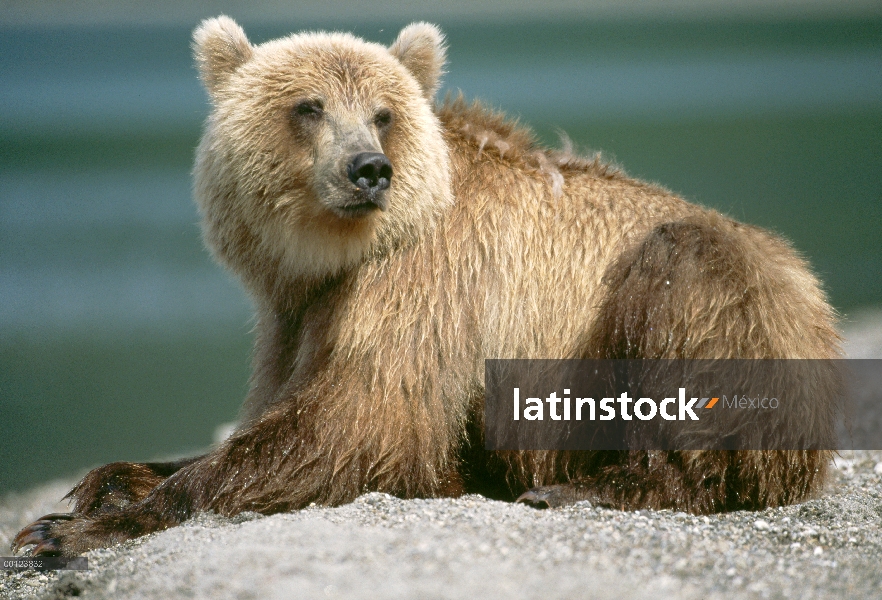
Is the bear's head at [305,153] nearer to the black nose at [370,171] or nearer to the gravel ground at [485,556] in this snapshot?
the black nose at [370,171]

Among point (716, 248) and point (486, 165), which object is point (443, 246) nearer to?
point (486, 165)

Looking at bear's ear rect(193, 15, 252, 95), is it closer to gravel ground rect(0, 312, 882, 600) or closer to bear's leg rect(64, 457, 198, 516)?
bear's leg rect(64, 457, 198, 516)

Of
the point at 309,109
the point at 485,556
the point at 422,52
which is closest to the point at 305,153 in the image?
the point at 309,109

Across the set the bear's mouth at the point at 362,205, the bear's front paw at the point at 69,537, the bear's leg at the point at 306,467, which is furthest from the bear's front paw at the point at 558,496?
the bear's front paw at the point at 69,537

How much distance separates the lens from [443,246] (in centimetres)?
539

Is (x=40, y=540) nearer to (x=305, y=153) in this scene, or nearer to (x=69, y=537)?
(x=69, y=537)

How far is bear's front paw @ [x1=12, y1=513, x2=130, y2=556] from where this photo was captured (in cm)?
495

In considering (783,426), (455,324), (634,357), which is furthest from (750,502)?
(455,324)

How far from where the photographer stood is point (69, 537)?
16.4ft

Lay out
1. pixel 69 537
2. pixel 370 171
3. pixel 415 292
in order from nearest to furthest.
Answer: pixel 370 171 < pixel 69 537 < pixel 415 292

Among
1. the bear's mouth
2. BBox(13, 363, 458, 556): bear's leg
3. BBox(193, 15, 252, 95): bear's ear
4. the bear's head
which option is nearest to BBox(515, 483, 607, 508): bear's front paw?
BBox(13, 363, 458, 556): bear's leg

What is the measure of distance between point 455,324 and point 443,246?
493 mm

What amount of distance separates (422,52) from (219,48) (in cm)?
130

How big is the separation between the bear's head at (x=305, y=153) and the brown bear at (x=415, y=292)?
0.5 inches
